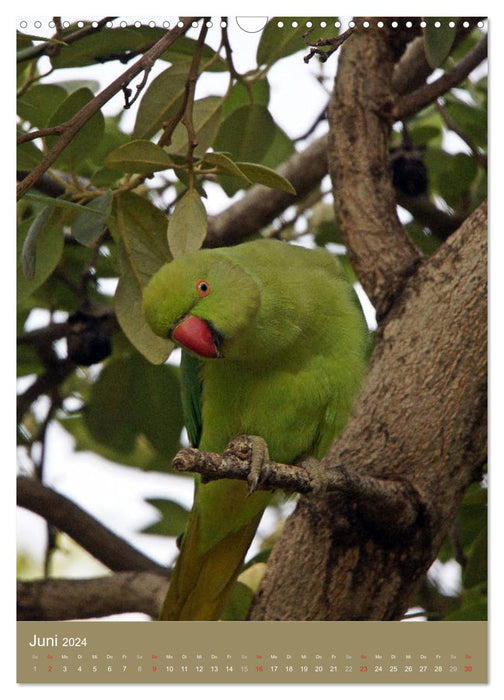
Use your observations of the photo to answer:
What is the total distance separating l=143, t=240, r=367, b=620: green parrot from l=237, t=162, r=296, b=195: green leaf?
152mm

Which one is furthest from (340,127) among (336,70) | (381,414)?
(381,414)

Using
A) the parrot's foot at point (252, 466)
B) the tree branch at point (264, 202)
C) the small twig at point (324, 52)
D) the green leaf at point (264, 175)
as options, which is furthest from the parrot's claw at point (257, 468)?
the tree branch at point (264, 202)

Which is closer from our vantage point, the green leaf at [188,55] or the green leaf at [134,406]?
the green leaf at [188,55]

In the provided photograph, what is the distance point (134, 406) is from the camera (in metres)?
2.01

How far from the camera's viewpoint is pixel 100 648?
1.37m

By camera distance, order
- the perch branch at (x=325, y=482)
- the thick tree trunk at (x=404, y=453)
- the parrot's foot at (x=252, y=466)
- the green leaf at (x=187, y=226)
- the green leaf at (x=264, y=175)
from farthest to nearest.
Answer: the thick tree trunk at (x=404, y=453)
the green leaf at (x=187, y=226)
the green leaf at (x=264, y=175)
the parrot's foot at (x=252, y=466)
the perch branch at (x=325, y=482)

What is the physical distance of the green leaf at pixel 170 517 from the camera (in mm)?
2014

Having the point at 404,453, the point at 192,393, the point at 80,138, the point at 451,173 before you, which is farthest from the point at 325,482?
the point at 451,173

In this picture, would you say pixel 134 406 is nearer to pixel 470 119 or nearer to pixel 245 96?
pixel 245 96

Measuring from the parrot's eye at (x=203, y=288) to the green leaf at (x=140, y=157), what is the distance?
202 mm

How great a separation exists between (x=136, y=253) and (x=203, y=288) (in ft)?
0.79

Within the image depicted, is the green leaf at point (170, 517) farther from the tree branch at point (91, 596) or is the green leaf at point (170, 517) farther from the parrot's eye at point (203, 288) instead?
the parrot's eye at point (203, 288)

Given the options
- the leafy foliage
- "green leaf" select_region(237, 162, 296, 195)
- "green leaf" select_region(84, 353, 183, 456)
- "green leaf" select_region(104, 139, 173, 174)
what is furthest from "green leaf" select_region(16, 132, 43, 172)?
"green leaf" select_region(84, 353, 183, 456)

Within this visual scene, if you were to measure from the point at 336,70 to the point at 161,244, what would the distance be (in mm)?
627
